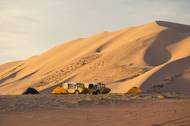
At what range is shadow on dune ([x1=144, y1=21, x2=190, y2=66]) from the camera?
7062 cm

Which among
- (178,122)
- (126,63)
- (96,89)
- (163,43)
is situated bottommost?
(178,122)

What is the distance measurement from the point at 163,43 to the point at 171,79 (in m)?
29.6

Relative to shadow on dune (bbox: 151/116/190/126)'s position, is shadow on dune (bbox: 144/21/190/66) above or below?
above

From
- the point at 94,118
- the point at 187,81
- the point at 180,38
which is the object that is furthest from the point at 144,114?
the point at 180,38

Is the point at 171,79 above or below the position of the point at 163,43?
below

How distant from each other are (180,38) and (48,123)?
69.1 m

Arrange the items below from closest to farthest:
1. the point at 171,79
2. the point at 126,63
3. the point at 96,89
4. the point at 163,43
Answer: the point at 96,89
the point at 171,79
the point at 126,63
the point at 163,43

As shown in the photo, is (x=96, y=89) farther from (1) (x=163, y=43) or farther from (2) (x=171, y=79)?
(1) (x=163, y=43)

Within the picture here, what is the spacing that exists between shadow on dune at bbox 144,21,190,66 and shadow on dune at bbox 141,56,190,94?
10937mm

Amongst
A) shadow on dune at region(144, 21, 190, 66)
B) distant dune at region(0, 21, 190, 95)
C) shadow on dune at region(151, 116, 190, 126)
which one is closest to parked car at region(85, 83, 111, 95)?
distant dune at region(0, 21, 190, 95)

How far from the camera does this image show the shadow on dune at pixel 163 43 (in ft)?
232

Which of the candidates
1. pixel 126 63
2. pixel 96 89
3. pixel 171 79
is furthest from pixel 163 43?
pixel 96 89

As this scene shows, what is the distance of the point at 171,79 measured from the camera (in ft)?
164

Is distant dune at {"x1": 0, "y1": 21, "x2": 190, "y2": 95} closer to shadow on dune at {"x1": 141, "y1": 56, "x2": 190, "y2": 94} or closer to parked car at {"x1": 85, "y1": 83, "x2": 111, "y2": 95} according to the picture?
shadow on dune at {"x1": 141, "y1": 56, "x2": 190, "y2": 94}
